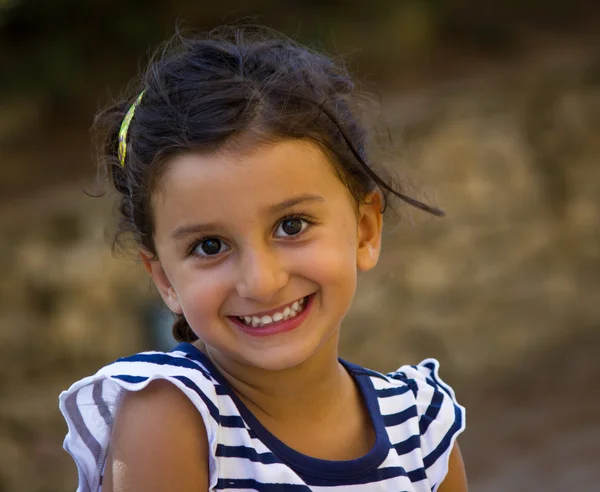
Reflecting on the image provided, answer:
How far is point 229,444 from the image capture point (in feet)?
5.30

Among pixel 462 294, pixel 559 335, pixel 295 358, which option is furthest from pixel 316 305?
pixel 559 335

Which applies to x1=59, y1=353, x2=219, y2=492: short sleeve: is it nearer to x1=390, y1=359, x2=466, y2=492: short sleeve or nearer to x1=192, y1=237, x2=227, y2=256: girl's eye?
x1=192, y1=237, x2=227, y2=256: girl's eye

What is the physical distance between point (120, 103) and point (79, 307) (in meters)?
2.96

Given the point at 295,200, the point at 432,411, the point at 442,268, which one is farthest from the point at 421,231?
the point at 295,200

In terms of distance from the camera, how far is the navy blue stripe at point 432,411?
1861 mm

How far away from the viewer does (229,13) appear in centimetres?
585

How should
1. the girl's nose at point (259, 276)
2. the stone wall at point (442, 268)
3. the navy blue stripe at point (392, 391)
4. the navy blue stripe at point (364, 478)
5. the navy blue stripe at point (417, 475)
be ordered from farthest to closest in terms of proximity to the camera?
the stone wall at point (442, 268), the navy blue stripe at point (392, 391), the navy blue stripe at point (417, 475), the navy blue stripe at point (364, 478), the girl's nose at point (259, 276)

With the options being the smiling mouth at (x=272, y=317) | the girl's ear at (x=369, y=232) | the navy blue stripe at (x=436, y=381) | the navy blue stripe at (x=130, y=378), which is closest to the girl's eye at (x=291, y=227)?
the smiling mouth at (x=272, y=317)

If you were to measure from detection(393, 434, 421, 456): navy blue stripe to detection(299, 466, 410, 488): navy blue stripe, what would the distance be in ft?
0.15

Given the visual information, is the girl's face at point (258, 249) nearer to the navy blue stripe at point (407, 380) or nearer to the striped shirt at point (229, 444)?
the striped shirt at point (229, 444)

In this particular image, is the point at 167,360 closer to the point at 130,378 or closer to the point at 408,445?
the point at 130,378

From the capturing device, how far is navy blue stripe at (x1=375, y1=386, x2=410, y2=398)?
6.21 feet

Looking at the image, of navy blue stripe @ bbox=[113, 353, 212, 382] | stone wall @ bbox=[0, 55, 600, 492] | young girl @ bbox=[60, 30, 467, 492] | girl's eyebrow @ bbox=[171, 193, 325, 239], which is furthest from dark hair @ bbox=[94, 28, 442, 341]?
stone wall @ bbox=[0, 55, 600, 492]

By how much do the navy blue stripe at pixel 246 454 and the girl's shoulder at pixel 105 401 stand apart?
0.04 meters
